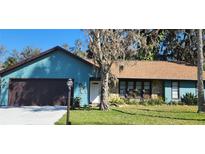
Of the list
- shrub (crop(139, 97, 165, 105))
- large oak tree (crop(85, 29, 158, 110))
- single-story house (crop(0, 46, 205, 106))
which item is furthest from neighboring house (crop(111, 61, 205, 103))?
large oak tree (crop(85, 29, 158, 110))

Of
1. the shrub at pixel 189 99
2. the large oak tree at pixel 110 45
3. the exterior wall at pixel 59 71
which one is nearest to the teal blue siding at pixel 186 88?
the shrub at pixel 189 99

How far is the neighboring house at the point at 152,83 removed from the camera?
22562mm

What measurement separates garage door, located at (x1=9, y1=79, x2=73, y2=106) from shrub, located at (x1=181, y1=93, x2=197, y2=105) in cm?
1011

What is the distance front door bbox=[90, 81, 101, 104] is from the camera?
21.1 m

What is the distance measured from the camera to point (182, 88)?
908 inches

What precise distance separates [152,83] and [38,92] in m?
9.60

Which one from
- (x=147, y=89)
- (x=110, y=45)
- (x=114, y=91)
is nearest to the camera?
(x=110, y=45)

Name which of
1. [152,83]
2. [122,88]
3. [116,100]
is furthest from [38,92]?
[152,83]

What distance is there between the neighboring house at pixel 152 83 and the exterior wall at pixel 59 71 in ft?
10.1

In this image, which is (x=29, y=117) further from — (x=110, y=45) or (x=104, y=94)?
(x=110, y=45)

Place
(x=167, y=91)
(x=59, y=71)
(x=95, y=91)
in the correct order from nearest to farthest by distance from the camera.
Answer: (x=59, y=71) → (x=95, y=91) → (x=167, y=91)

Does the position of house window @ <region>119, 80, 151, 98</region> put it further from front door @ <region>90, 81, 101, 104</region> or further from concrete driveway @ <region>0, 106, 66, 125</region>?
concrete driveway @ <region>0, 106, 66, 125</region>
